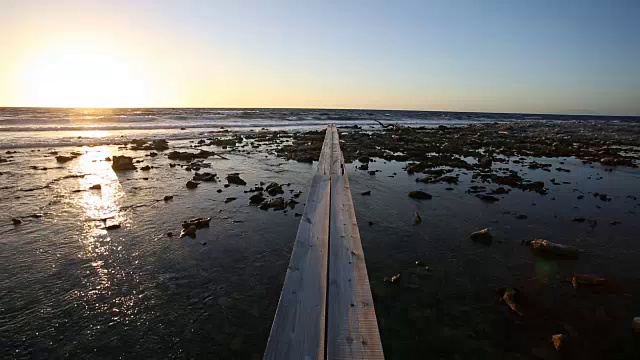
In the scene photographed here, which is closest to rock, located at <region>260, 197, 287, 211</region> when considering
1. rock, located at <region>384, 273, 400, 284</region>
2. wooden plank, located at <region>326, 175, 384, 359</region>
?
wooden plank, located at <region>326, 175, 384, 359</region>

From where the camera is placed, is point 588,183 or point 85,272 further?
point 588,183

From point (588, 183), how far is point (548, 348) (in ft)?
42.8

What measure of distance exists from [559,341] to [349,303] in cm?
305

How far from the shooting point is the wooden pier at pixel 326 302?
119 inches

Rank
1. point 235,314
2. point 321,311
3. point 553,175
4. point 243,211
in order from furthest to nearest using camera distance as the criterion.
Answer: point 553,175, point 243,211, point 235,314, point 321,311

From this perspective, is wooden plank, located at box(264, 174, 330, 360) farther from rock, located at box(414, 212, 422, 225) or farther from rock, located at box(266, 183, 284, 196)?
rock, located at box(266, 183, 284, 196)

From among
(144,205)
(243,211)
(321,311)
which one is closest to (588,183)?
(243,211)

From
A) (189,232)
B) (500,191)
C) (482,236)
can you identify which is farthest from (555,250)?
(189,232)

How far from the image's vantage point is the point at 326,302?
373 centimetres

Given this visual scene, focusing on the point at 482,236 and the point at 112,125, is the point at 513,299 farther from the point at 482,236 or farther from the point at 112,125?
the point at 112,125

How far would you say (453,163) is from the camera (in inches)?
702

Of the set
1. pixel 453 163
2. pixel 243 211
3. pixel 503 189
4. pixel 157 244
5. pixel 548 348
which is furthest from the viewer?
pixel 453 163

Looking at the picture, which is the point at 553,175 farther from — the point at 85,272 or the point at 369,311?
the point at 85,272

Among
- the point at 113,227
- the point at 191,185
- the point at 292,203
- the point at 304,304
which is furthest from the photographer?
the point at 191,185
